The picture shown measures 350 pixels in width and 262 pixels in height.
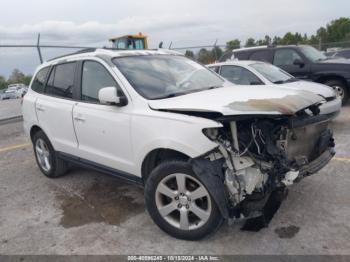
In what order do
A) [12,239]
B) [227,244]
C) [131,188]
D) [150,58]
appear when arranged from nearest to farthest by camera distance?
[227,244] → [12,239] → [150,58] → [131,188]

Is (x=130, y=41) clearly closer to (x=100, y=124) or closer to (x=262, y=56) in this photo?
(x=262, y=56)

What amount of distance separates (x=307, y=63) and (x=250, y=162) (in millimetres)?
7218

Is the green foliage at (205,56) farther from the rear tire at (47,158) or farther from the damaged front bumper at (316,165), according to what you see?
the damaged front bumper at (316,165)

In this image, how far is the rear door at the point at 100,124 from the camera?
150 inches

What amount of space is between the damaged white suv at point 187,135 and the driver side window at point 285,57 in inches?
229

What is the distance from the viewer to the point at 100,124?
4039mm

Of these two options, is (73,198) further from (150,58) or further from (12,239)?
(150,58)

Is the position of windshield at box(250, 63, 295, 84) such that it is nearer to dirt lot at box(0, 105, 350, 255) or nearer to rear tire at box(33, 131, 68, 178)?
dirt lot at box(0, 105, 350, 255)

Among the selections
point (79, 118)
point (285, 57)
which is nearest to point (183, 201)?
point (79, 118)

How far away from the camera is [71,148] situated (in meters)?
4.69

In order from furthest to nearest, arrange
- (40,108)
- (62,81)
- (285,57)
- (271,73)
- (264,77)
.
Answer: (285,57) → (271,73) → (264,77) → (40,108) → (62,81)

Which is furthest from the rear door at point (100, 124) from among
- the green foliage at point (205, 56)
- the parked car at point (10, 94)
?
the parked car at point (10, 94)

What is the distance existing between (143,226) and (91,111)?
57.2 inches

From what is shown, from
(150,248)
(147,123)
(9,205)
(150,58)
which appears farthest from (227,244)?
(9,205)
